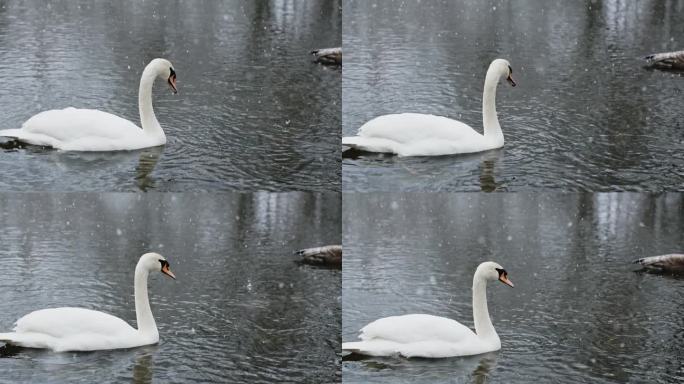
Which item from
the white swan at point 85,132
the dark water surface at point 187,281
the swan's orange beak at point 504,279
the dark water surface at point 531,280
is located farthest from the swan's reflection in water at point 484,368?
the white swan at point 85,132

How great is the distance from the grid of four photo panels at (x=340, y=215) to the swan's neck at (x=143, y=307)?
13 millimetres

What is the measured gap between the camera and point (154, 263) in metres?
8.59

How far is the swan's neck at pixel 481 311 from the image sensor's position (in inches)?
334

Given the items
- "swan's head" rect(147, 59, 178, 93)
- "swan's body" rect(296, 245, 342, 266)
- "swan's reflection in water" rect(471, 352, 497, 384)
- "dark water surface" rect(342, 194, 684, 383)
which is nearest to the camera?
"swan's reflection in water" rect(471, 352, 497, 384)

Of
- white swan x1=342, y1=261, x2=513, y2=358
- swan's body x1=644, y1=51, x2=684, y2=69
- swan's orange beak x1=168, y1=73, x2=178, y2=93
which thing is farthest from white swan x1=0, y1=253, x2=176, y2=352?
swan's body x1=644, y1=51, x2=684, y2=69

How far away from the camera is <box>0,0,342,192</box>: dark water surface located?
8.26 meters

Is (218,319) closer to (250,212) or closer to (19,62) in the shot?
(250,212)

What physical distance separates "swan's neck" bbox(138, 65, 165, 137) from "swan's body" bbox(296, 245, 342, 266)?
116 cm

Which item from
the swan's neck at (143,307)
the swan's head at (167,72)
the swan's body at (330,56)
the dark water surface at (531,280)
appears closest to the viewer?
the dark water surface at (531,280)

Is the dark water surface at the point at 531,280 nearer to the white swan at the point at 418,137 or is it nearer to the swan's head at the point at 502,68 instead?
the white swan at the point at 418,137

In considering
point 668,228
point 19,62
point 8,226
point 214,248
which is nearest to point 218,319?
point 214,248

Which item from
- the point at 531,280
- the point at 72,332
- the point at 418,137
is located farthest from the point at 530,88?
the point at 72,332

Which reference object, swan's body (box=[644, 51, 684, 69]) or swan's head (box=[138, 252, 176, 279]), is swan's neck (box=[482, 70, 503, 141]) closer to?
swan's body (box=[644, 51, 684, 69])

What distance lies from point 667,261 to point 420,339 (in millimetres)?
1782
